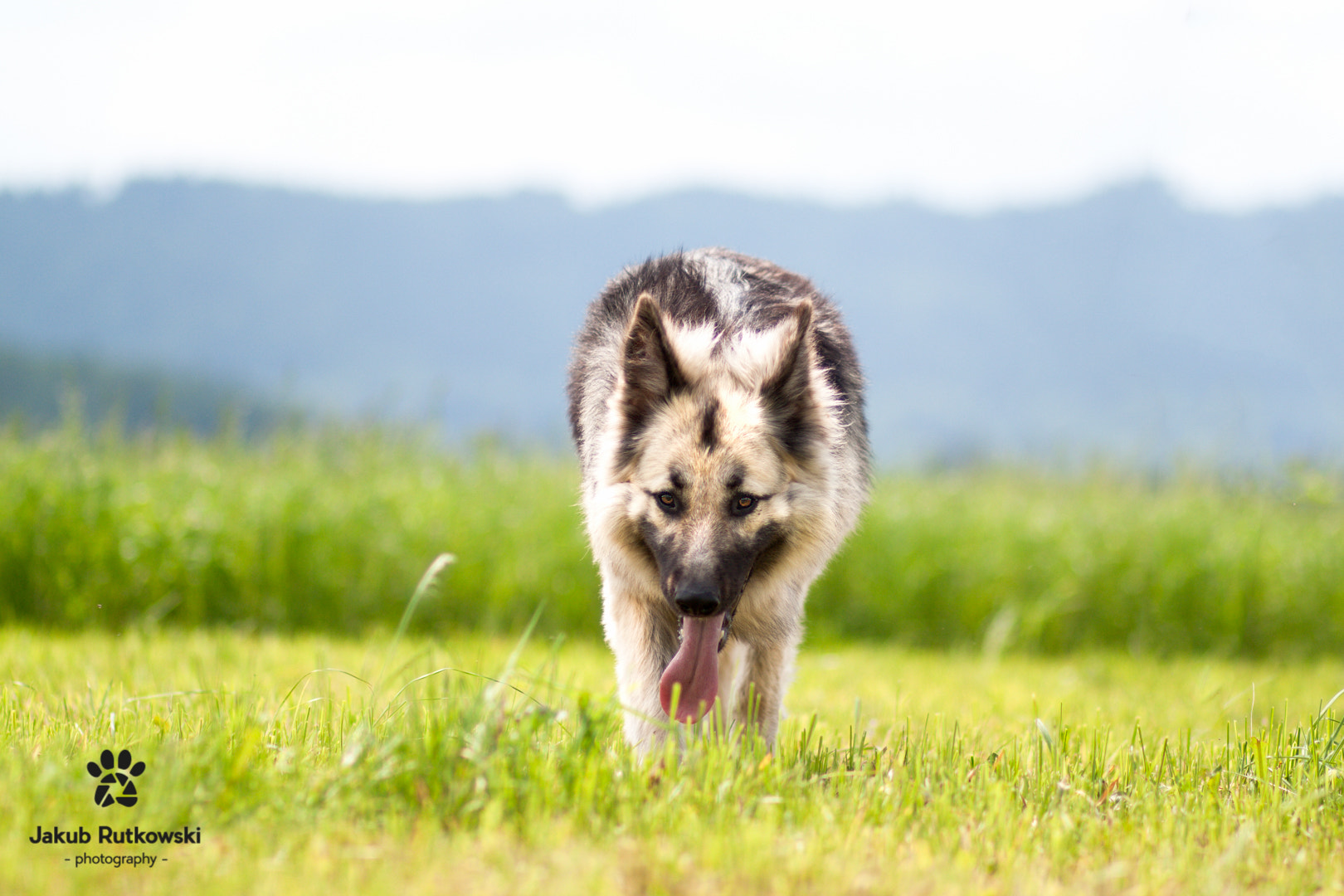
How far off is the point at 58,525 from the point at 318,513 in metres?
1.86

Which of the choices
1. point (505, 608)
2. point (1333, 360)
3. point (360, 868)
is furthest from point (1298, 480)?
point (1333, 360)

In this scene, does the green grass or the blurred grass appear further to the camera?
the blurred grass

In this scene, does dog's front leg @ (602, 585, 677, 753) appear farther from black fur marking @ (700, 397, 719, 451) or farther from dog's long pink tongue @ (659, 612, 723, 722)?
black fur marking @ (700, 397, 719, 451)

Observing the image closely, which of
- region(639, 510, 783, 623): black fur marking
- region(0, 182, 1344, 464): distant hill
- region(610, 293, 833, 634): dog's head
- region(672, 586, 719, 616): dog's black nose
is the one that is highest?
region(0, 182, 1344, 464): distant hill

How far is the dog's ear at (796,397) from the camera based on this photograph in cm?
370

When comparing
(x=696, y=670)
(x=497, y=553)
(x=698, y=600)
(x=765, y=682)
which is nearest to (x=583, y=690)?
(x=698, y=600)

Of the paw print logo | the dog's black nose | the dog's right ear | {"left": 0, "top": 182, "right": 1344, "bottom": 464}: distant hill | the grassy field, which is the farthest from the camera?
{"left": 0, "top": 182, "right": 1344, "bottom": 464}: distant hill

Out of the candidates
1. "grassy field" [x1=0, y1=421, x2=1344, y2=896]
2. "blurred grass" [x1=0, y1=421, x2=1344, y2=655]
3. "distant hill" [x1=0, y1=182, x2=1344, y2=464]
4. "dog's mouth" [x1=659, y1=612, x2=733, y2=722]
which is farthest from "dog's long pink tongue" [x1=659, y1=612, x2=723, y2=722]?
"distant hill" [x1=0, y1=182, x2=1344, y2=464]

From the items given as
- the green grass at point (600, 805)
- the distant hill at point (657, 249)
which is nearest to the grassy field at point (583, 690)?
the green grass at point (600, 805)

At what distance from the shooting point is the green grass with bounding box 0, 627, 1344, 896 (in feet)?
7.54

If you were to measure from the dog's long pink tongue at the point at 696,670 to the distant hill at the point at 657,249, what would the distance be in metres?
39.3

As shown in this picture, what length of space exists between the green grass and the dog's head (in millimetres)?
637

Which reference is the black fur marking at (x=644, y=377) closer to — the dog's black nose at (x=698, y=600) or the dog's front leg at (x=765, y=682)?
→ the dog's black nose at (x=698, y=600)

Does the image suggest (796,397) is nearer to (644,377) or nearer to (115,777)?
(644,377)
